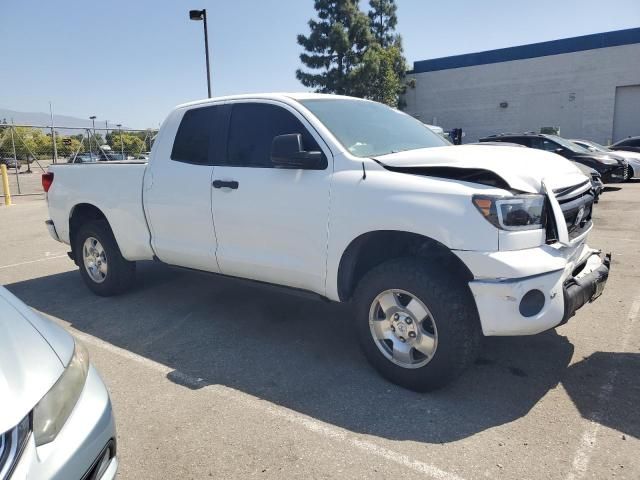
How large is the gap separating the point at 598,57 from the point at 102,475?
40417mm

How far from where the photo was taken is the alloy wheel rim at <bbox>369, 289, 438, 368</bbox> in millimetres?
3191

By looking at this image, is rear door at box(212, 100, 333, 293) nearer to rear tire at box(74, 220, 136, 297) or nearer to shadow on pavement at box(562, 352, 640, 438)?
rear tire at box(74, 220, 136, 297)

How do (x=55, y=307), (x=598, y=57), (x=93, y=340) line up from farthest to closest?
(x=598, y=57) < (x=55, y=307) < (x=93, y=340)

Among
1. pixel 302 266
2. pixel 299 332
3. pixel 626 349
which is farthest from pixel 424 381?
pixel 626 349

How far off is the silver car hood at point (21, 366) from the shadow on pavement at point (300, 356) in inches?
59.0

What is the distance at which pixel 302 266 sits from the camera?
12.2 feet

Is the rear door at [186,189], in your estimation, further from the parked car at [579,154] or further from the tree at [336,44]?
the tree at [336,44]

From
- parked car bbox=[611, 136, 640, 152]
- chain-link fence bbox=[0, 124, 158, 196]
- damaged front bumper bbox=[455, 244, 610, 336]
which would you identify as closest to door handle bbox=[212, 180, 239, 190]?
damaged front bumper bbox=[455, 244, 610, 336]

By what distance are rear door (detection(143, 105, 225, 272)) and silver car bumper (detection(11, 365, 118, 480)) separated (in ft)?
7.19

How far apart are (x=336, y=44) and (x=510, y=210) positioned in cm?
3650

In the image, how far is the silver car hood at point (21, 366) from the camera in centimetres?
173

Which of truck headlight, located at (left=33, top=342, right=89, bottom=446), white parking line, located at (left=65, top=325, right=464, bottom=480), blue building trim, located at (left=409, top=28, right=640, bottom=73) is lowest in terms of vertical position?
white parking line, located at (left=65, top=325, right=464, bottom=480)

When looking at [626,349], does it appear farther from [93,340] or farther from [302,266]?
[93,340]

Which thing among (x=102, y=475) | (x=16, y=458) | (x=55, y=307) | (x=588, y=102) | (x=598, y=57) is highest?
(x=598, y=57)
